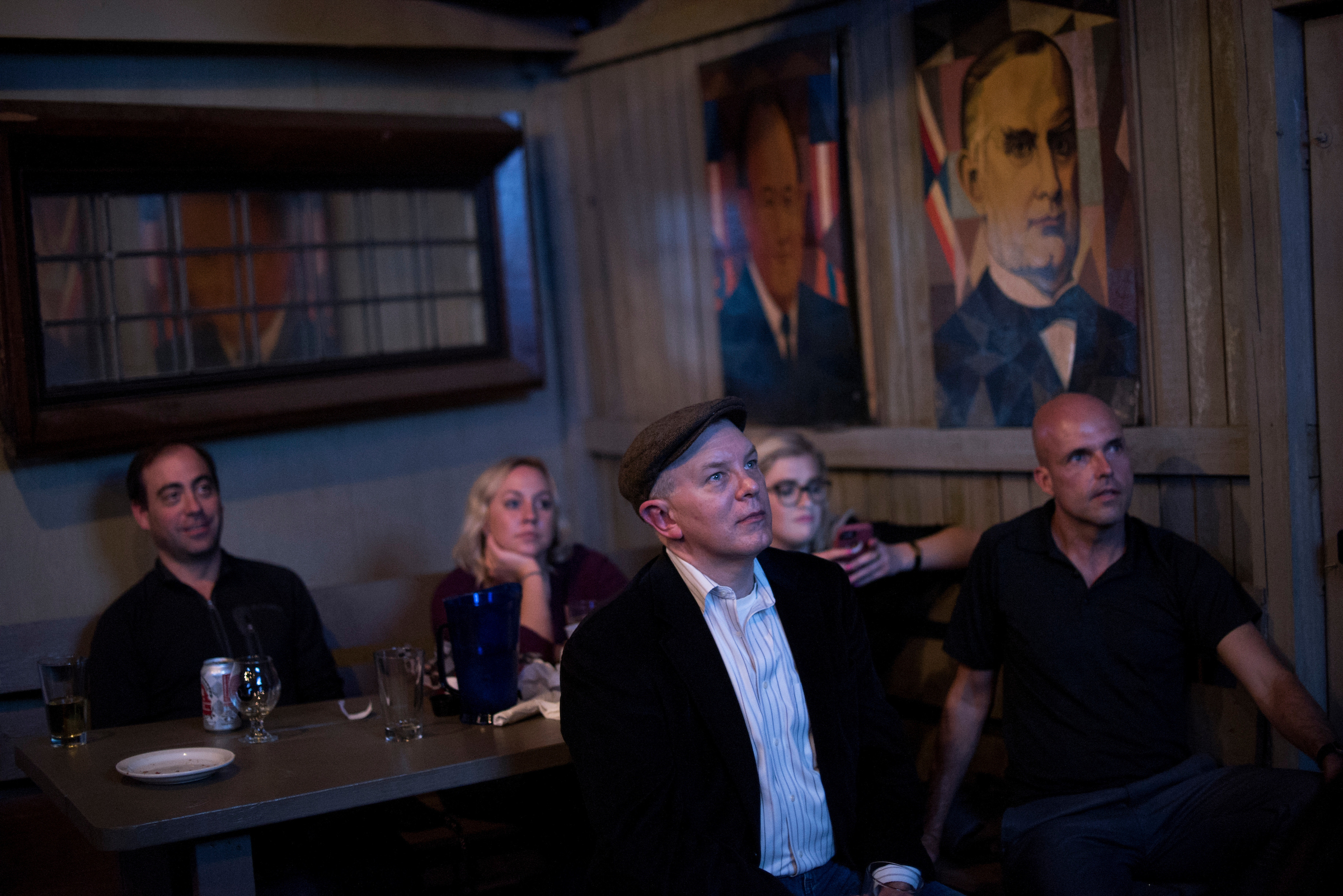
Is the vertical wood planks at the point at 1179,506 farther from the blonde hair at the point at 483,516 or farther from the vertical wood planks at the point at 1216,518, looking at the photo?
the blonde hair at the point at 483,516

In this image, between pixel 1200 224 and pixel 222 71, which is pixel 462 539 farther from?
pixel 1200 224

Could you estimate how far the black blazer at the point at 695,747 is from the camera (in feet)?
7.06

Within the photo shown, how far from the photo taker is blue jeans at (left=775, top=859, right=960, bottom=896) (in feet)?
7.41

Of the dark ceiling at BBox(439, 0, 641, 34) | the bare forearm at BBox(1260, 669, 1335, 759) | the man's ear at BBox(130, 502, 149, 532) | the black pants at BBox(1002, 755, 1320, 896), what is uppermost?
the dark ceiling at BBox(439, 0, 641, 34)

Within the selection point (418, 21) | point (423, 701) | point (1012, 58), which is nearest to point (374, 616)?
point (423, 701)

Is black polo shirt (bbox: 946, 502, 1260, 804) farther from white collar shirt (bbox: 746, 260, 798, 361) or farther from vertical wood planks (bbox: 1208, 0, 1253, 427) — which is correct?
white collar shirt (bbox: 746, 260, 798, 361)

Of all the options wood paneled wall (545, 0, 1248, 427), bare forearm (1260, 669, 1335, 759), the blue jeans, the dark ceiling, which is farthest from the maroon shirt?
the dark ceiling

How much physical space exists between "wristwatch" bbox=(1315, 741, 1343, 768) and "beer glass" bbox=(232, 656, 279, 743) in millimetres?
2150

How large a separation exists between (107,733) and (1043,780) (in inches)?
85.4

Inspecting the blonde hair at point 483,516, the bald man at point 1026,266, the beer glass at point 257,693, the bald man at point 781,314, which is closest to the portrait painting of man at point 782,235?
the bald man at point 781,314

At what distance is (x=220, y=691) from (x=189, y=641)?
27.7 inches

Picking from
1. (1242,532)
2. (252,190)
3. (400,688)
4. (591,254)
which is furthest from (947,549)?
(252,190)

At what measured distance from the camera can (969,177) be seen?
355cm

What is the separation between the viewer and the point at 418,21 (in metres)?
4.26
